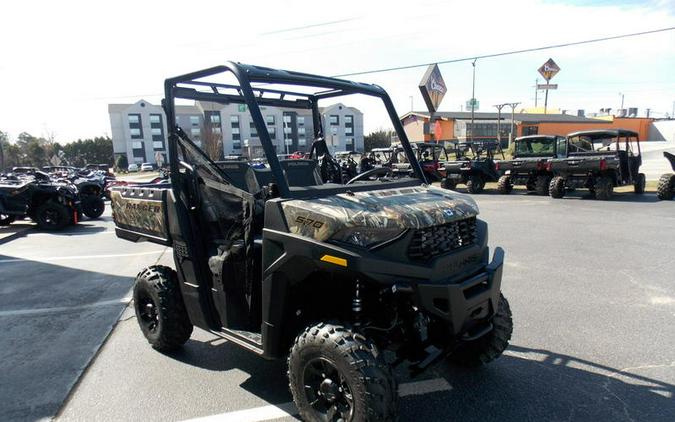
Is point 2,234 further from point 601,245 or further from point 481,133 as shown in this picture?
point 481,133

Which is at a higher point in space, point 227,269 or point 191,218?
point 191,218

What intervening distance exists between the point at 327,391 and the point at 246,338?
0.79 meters

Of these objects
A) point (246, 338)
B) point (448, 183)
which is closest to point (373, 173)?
point (246, 338)

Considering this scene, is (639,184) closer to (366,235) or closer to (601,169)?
(601,169)

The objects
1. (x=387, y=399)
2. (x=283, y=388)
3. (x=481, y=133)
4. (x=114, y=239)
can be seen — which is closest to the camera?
(x=387, y=399)

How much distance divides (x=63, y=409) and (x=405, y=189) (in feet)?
9.23

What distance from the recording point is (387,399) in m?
2.20

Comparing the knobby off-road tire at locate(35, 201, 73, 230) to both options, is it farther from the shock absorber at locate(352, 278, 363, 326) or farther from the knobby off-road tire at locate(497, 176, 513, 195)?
the knobby off-road tire at locate(497, 176, 513, 195)

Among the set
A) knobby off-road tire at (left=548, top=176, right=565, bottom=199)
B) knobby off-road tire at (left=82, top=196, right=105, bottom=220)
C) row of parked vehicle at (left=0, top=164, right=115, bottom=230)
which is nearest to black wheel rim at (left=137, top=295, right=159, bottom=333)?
row of parked vehicle at (left=0, top=164, right=115, bottom=230)

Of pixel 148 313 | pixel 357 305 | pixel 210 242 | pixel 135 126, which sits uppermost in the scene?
pixel 135 126

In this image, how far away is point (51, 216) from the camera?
443 inches

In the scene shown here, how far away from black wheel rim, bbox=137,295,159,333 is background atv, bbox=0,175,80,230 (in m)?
9.10

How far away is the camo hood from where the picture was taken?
2.35 metres

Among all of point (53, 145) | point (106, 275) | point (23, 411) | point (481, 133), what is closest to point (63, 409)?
point (23, 411)
